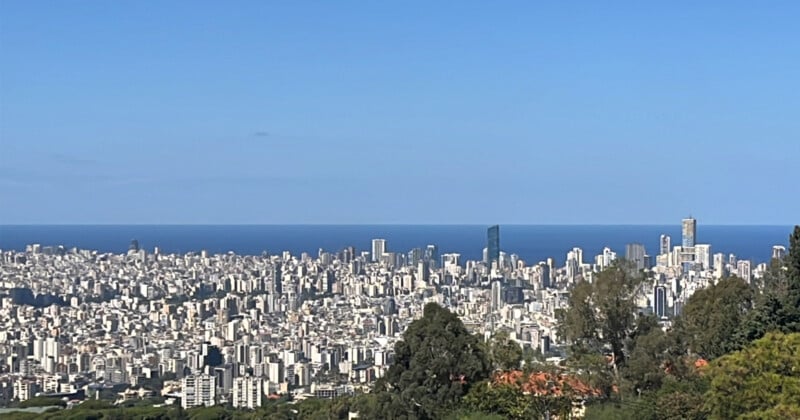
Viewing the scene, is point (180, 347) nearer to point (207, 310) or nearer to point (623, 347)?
point (207, 310)

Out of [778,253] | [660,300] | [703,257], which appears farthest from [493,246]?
[778,253]

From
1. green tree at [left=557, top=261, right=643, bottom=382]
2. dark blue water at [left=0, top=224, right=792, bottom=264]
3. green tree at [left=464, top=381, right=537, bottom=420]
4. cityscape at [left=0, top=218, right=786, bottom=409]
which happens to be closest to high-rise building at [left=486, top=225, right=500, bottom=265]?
cityscape at [left=0, top=218, right=786, bottom=409]

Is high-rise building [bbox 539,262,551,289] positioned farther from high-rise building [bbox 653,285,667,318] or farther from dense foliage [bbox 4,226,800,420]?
dense foliage [bbox 4,226,800,420]

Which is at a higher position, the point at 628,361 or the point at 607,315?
the point at 607,315

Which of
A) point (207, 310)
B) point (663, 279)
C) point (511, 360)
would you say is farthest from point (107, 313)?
point (511, 360)

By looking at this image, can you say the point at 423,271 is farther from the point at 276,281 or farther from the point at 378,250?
the point at 378,250

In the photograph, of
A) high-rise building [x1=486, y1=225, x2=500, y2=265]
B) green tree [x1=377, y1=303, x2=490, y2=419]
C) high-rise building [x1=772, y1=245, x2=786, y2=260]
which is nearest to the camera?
green tree [x1=377, y1=303, x2=490, y2=419]

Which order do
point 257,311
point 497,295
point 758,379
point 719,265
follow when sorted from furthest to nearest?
point 257,311
point 719,265
point 497,295
point 758,379
